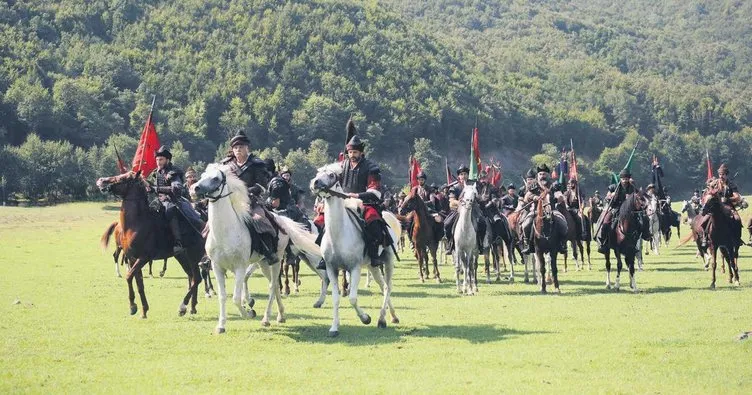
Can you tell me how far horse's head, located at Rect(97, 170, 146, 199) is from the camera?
57.3ft

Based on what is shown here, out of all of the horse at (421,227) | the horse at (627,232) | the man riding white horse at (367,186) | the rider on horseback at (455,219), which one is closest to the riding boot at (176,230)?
the man riding white horse at (367,186)

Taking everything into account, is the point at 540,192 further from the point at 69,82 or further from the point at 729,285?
the point at 69,82

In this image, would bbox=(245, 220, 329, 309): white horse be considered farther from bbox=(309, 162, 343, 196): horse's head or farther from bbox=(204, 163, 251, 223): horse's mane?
bbox=(309, 162, 343, 196): horse's head

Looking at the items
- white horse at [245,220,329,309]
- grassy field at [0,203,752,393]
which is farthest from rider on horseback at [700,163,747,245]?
white horse at [245,220,329,309]

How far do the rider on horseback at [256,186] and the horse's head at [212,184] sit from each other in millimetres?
1030

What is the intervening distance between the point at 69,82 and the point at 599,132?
10009 cm

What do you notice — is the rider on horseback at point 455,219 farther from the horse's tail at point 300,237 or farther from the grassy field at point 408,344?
the horse's tail at point 300,237

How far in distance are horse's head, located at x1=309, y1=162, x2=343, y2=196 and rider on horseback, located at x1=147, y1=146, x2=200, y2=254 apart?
421 centimetres

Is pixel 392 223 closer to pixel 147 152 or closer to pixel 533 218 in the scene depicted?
pixel 147 152

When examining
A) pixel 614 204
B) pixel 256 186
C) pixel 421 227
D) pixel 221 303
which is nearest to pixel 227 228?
pixel 221 303

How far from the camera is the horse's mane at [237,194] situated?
15633 mm

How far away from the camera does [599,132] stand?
586 ft

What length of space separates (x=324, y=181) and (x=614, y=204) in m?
11.0

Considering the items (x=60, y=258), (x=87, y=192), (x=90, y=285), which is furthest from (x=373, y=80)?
(x=90, y=285)
